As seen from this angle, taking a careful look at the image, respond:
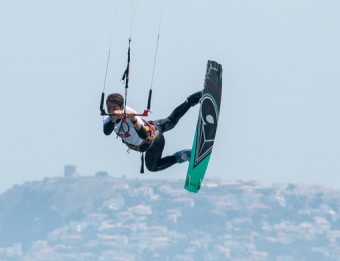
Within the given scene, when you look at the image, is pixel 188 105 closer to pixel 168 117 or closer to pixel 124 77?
pixel 168 117

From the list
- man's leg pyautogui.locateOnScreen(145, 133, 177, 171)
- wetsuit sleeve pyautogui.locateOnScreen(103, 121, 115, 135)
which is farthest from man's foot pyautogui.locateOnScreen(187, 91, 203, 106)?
wetsuit sleeve pyautogui.locateOnScreen(103, 121, 115, 135)

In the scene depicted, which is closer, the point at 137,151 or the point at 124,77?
the point at 124,77

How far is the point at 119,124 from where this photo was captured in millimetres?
26547

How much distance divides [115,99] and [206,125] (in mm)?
2629

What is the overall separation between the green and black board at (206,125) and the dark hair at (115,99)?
7.01 ft

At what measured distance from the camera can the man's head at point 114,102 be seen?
25.6m

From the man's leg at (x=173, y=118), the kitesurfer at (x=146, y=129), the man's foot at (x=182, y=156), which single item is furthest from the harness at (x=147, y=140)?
the man's foot at (x=182, y=156)

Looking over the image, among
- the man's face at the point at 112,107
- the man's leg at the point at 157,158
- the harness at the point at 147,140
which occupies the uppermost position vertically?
the man's face at the point at 112,107

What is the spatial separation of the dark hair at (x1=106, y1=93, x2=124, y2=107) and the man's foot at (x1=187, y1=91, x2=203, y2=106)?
2040 millimetres

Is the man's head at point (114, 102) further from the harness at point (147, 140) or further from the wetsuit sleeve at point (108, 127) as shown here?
the harness at point (147, 140)

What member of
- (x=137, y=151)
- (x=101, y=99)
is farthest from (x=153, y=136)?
(x=101, y=99)

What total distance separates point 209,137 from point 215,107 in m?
0.51

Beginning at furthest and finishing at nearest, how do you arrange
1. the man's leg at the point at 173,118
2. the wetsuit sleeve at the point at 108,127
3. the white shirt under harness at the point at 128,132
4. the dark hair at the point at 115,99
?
1. the man's leg at the point at 173,118
2. the white shirt under harness at the point at 128,132
3. the wetsuit sleeve at the point at 108,127
4. the dark hair at the point at 115,99

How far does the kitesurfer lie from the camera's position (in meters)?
25.8
